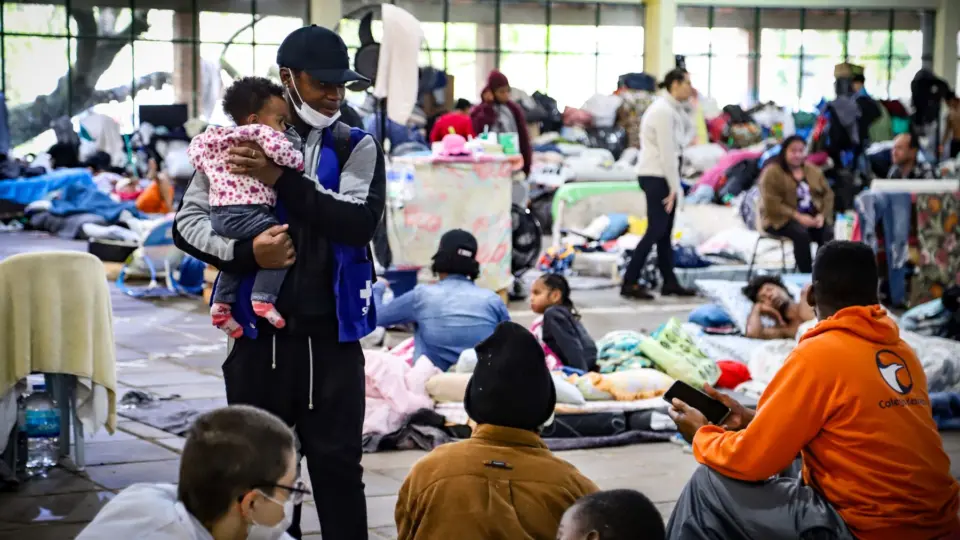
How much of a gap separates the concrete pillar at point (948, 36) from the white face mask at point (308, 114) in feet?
87.7

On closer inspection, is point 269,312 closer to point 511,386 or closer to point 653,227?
point 511,386

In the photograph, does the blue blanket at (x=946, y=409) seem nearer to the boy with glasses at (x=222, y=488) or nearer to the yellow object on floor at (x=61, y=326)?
the yellow object on floor at (x=61, y=326)

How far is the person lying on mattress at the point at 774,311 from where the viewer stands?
8500 millimetres

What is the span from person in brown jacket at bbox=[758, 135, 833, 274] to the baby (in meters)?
7.94

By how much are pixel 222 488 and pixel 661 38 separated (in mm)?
24228

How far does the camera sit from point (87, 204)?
17.3 meters

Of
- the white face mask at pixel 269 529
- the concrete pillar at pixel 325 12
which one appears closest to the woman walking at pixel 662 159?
the white face mask at pixel 269 529

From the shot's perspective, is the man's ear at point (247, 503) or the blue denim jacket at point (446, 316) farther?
the blue denim jacket at point (446, 316)

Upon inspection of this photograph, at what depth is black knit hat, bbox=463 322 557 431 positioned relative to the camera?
3.33 metres

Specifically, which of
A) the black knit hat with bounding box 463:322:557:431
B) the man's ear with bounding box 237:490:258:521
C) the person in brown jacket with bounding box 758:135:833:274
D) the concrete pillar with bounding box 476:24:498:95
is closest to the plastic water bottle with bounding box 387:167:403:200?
the person in brown jacket with bounding box 758:135:833:274

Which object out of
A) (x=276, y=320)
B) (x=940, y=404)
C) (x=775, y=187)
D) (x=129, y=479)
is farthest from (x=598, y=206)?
(x=276, y=320)

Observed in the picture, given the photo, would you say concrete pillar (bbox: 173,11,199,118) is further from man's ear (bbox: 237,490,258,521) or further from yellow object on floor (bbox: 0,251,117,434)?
man's ear (bbox: 237,490,258,521)

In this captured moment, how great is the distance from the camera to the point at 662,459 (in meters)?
5.97

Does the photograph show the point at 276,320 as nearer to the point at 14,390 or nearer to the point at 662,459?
the point at 14,390
